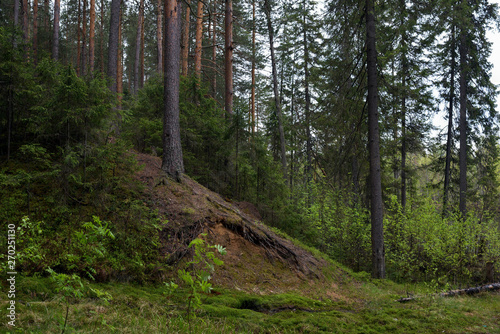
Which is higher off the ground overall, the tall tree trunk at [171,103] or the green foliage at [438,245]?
the tall tree trunk at [171,103]

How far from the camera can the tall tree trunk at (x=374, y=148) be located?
10.3 metres

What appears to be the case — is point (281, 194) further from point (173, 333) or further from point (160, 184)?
point (173, 333)

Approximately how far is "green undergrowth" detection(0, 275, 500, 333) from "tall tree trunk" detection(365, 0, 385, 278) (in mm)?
3160

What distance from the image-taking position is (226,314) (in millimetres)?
4328

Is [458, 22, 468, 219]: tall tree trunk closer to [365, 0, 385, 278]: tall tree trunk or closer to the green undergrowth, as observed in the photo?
[365, 0, 385, 278]: tall tree trunk

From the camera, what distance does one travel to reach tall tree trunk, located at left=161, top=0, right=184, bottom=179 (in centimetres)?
783

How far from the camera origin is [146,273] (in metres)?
5.20

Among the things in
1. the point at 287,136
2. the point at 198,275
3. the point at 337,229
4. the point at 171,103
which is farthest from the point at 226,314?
the point at 287,136

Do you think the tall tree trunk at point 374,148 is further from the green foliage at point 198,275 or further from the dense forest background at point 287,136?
the green foliage at point 198,275

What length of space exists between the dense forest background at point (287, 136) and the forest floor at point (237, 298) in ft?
1.87

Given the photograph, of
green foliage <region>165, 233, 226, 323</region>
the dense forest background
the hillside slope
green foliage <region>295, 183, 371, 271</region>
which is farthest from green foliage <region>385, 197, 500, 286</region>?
green foliage <region>165, 233, 226, 323</region>

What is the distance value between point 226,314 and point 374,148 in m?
8.23

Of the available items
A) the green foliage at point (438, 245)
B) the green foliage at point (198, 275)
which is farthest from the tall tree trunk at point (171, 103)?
the green foliage at point (438, 245)

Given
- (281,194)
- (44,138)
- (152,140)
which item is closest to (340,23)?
(281,194)
